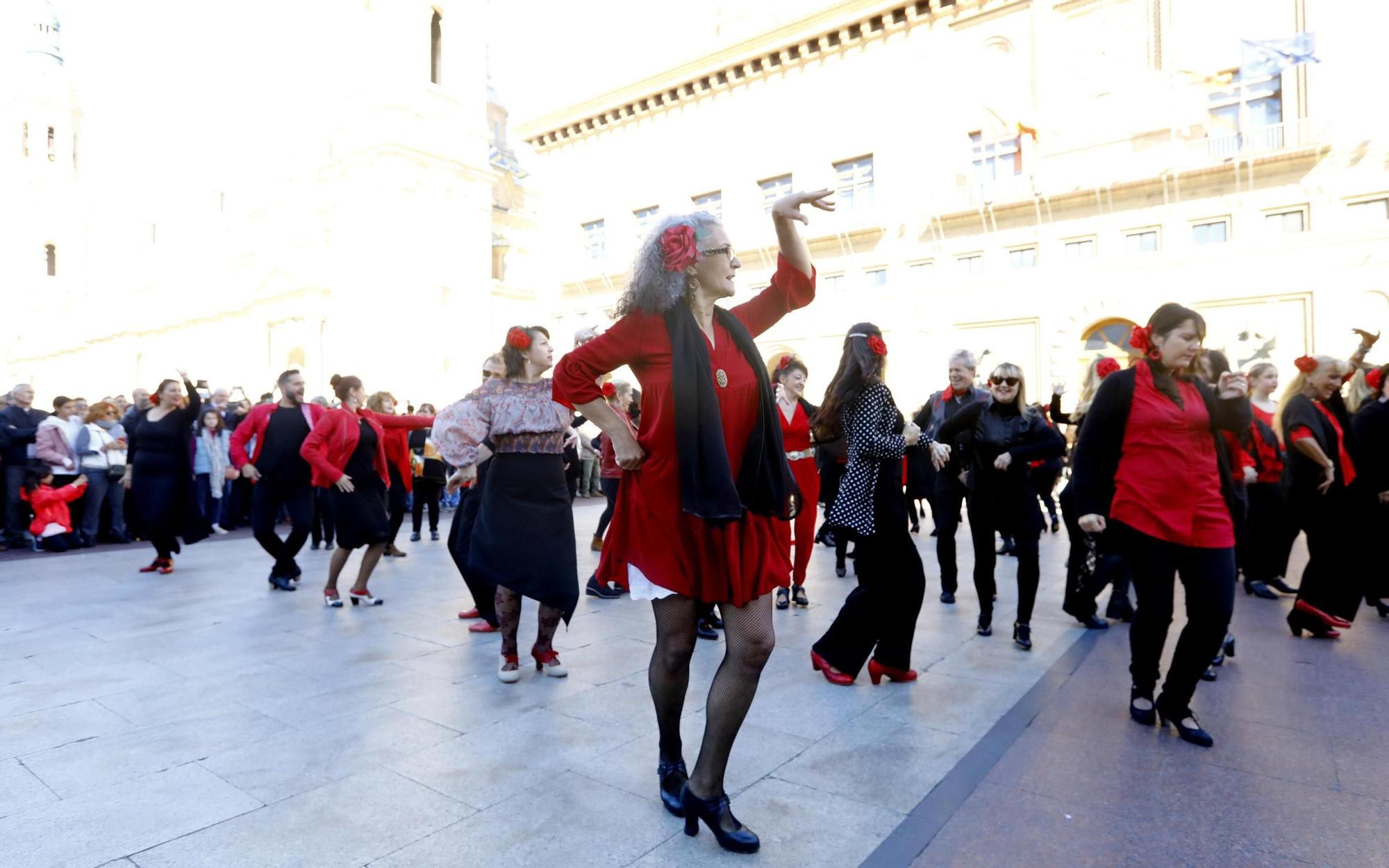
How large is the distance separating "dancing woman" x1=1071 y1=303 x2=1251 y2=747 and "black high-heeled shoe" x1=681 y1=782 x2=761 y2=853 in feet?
7.40

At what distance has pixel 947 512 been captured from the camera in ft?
21.1

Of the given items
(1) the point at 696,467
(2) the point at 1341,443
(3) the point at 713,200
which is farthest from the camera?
(3) the point at 713,200

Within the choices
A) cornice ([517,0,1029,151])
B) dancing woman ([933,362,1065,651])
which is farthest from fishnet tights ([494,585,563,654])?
cornice ([517,0,1029,151])

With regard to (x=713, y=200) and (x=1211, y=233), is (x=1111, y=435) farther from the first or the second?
(x=713, y=200)

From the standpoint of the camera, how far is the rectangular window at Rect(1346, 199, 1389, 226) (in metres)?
21.4

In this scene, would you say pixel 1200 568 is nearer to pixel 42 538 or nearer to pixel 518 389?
pixel 518 389

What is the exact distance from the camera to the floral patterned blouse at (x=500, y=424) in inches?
180

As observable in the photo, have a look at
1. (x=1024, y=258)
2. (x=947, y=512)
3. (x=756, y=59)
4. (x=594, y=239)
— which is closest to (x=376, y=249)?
(x=594, y=239)

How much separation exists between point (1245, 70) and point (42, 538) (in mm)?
28904

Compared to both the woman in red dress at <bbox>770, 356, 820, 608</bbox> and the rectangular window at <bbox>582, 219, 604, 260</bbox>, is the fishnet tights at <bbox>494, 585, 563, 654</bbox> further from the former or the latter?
the rectangular window at <bbox>582, 219, 604, 260</bbox>

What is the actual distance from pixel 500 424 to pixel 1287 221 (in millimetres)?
25989

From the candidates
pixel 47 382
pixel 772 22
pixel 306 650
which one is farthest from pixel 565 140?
pixel 47 382

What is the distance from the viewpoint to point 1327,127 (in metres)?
22.2

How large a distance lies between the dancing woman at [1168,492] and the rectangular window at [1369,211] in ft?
78.0
